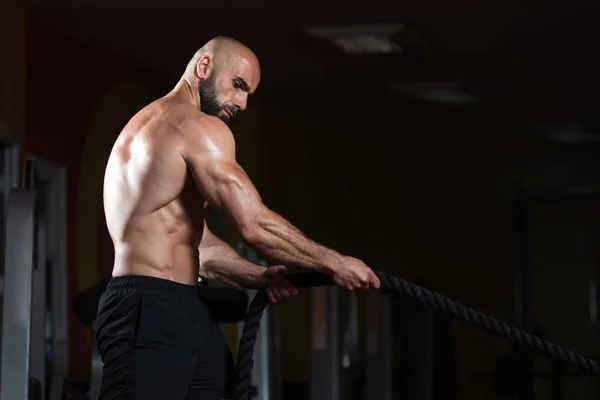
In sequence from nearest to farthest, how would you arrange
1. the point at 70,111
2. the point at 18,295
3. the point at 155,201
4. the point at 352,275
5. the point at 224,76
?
the point at 352,275 → the point at 155,201 → the point at 224,76 → the point at 18,295 → the point at 70,111

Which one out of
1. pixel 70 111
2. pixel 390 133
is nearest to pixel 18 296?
pixel 70 111

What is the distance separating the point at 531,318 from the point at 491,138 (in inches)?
72.8

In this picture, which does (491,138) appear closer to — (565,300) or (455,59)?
(565,300)

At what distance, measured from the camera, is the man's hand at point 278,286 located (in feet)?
8.41

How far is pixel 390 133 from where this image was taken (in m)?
11.3

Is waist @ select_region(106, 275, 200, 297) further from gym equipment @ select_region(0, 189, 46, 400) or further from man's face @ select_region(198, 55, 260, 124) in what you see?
gym equipment @ select_region(0, 189, 46, 400)

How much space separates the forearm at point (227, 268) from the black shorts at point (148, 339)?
0.51 feet

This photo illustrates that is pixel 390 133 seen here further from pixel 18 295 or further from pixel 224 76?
pixel 224 76

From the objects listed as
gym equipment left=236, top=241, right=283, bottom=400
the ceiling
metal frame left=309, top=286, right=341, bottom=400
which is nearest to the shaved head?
metal frame left=309, top=286, right=341, bottom=400

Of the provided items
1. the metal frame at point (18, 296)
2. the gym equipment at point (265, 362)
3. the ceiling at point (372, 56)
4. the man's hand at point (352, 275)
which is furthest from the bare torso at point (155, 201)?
the ceiling at point (372, 56)

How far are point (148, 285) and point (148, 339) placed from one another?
0.12m

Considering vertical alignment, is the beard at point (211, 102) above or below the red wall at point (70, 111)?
below

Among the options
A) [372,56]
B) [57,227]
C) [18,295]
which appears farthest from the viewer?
[372,56]

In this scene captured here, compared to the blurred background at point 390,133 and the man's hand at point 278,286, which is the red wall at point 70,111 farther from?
the man's hand at point 278,286
